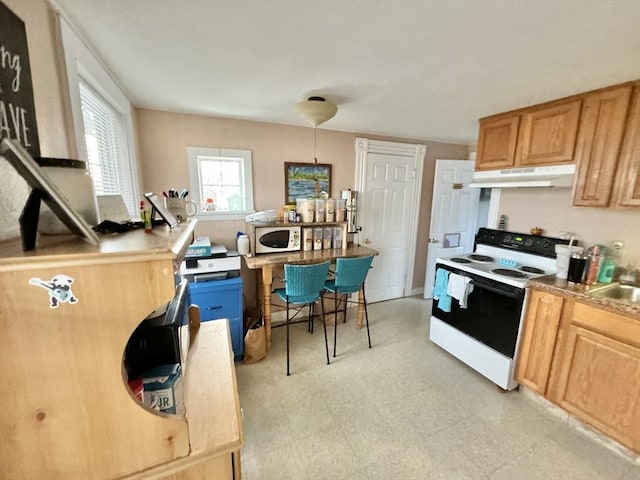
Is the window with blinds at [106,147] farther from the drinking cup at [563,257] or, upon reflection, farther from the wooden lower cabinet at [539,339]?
the drinking cup at [563,257]

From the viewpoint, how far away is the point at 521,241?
8.09 feet

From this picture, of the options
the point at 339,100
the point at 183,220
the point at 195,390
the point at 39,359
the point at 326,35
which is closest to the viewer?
the point at 39,359

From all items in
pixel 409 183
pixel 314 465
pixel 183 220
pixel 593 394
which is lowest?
pixel 314 465

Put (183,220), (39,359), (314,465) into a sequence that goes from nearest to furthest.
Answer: (39,359)
(183,220)
(314,465)

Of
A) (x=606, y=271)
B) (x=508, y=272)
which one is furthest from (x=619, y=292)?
(x=508, y=272)

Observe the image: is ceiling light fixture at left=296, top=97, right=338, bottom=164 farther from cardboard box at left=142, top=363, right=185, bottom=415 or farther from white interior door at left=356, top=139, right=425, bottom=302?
cardboard box at left=142, top=363, right=185, bottom=415

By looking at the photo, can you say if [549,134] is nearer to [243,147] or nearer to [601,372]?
[601,372]

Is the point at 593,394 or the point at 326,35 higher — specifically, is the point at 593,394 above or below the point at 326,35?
below

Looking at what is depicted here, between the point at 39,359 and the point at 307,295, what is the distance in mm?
1959

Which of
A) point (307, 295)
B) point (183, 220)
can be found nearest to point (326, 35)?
point (183, 220)

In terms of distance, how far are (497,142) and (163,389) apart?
2.95 m

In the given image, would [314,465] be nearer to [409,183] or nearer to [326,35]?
[326,35]

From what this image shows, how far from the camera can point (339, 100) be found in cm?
211

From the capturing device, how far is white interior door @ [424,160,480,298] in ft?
11.9
